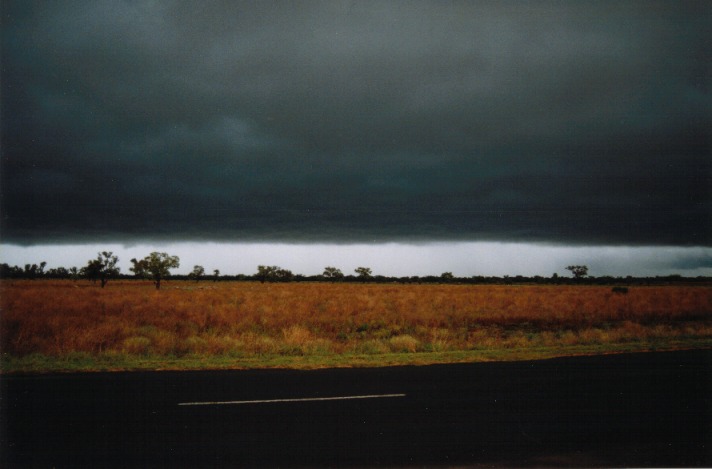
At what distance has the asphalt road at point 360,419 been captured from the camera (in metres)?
6.05

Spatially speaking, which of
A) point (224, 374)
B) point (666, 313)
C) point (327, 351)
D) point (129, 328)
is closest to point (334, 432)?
point (224, 374)

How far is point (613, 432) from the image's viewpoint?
7.03 m

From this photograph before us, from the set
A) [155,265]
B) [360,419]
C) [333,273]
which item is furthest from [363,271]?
[360,419]

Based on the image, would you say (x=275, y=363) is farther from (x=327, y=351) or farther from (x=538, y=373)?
(x=538, y=373)

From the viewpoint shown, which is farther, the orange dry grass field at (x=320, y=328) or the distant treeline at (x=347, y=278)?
the distant treeline at (x=347, y=278)

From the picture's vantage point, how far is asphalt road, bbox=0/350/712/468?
19.9 ft

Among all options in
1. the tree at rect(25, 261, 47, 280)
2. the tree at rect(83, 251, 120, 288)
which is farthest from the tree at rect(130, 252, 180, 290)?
the tree at rect(25, 261, 47, 280)

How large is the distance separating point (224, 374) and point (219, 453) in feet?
18.7

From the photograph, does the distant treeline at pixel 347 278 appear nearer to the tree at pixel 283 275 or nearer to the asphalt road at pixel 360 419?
the tree at pixel 283 275

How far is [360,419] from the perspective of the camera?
7.52m

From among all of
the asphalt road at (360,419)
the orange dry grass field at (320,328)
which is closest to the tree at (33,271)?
the orange dry grass field at (320,328)

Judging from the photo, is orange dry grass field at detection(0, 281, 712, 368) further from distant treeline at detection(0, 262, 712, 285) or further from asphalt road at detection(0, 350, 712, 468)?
distant treeline at detection(0, 262, 712, 285)

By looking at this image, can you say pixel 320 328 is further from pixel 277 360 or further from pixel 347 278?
pixel 347 278

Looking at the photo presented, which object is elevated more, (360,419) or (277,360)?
(360,419)
